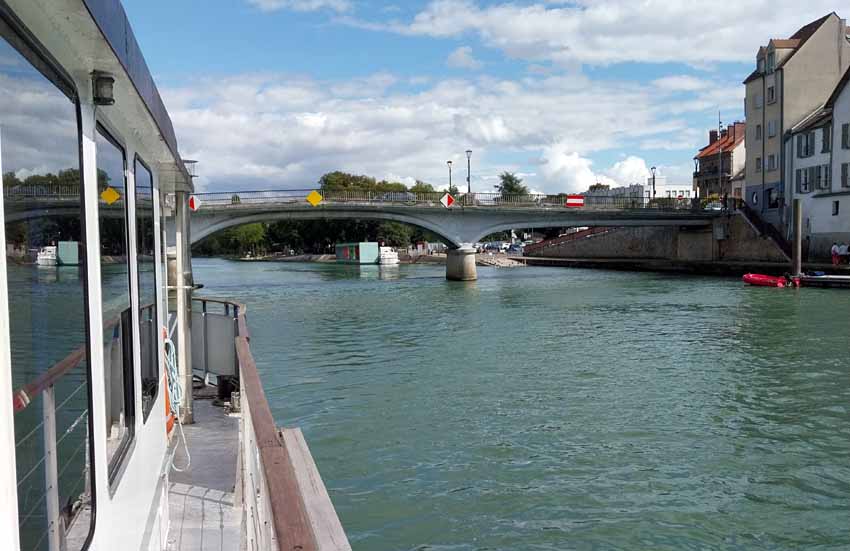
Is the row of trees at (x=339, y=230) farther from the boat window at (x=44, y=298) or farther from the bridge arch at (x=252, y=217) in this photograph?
the boat window at (x=44, y=298)

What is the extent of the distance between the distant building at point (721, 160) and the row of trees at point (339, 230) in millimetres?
23452

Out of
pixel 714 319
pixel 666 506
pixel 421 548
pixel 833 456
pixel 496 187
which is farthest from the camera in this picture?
pixel 496 187

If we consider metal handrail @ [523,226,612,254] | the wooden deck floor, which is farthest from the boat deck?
metal handrail @ [523,226,612,254]

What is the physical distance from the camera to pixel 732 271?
1770 inches

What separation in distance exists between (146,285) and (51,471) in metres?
2.58

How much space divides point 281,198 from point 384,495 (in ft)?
114

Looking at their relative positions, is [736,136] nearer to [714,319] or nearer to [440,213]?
[440,213]

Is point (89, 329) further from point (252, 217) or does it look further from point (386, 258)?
point (386, 258)

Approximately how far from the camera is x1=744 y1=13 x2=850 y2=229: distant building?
47375mm

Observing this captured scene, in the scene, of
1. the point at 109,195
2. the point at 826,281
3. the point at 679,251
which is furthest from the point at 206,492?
the point at 679,251

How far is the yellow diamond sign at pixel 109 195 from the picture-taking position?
9.72 feet

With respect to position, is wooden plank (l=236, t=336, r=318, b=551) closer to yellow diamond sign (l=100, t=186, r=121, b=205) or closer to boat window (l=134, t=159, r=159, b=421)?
yellow diamond sign (l=100, t=186, r=121, b=205)

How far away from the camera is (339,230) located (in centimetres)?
9400

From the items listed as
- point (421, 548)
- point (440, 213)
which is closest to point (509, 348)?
point (421, 548)
